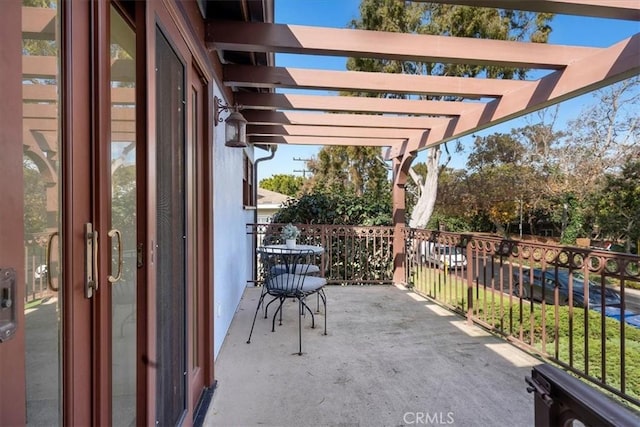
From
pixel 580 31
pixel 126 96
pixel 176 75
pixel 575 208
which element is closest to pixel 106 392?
pixel 126 96

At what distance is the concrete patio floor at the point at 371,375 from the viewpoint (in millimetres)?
2016

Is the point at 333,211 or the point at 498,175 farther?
the point at 498,175

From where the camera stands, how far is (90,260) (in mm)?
918

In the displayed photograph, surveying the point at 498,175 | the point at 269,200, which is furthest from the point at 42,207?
the point at 498,175

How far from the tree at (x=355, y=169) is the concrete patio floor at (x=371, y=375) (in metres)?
7.23

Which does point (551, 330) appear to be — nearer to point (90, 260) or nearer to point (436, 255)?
point (436, 255)

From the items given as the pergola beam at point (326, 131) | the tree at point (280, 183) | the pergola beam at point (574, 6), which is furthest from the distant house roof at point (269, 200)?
the pergola beam at point (574, 6)

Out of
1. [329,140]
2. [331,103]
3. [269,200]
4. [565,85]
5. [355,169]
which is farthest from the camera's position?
[269,200]

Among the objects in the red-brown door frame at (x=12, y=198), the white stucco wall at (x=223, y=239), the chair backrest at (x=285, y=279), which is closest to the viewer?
the red-brown door frame at (x=12, y=198)

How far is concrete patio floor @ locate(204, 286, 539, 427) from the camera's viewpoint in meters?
2.02

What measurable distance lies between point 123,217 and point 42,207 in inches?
20.4

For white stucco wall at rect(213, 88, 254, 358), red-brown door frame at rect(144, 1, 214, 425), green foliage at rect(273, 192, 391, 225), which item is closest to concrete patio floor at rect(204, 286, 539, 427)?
white stucco wall at rect(213, 88, 254, 358)

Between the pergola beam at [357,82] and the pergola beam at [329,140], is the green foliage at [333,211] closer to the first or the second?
the pergola beam at [329,140]

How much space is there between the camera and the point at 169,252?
1539 millimetres
